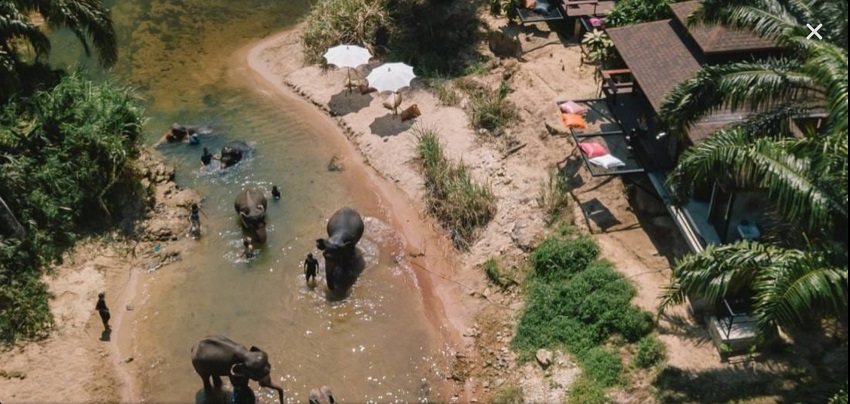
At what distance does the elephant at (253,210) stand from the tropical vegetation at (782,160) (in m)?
13.3

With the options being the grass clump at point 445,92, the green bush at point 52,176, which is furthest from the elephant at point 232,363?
the grass clump at point 445,92

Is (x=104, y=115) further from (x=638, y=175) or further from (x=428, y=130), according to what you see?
(x=638, y=175)

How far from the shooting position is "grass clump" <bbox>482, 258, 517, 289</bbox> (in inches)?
933

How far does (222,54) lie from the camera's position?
1453 inches

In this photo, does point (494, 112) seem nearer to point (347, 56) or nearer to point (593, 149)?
point (593, 149)

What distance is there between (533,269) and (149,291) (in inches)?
455

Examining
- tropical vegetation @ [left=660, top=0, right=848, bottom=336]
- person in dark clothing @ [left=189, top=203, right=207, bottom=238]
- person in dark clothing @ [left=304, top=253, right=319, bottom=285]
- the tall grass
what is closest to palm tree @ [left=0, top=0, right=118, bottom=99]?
person in dark clothing @ [left=189, top=203, right=207, bottom=238]

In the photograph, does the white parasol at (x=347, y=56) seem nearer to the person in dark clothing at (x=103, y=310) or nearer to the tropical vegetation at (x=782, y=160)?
the person in dark clothing at (x=103, y=310)

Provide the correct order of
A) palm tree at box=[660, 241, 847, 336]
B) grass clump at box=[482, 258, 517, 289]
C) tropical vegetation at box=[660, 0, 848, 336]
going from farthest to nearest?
grass clump at box=[482, 258, 517, 289] → tropical vegetation at box=[660, 0, 848, 336] → palm tree at box=[660, 241, 847, 336]

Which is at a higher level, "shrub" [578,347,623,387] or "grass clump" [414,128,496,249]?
"grass clump" [414,128,496,249]

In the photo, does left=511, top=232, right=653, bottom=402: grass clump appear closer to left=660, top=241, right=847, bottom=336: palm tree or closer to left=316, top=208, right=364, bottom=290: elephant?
left=660, top=241, right=847, bottom=336: palm tree

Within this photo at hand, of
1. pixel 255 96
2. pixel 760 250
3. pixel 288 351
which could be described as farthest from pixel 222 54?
pixel 760 250

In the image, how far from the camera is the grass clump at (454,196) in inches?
1011

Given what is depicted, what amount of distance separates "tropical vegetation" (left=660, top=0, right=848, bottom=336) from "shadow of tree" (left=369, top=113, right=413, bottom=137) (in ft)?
43.0
